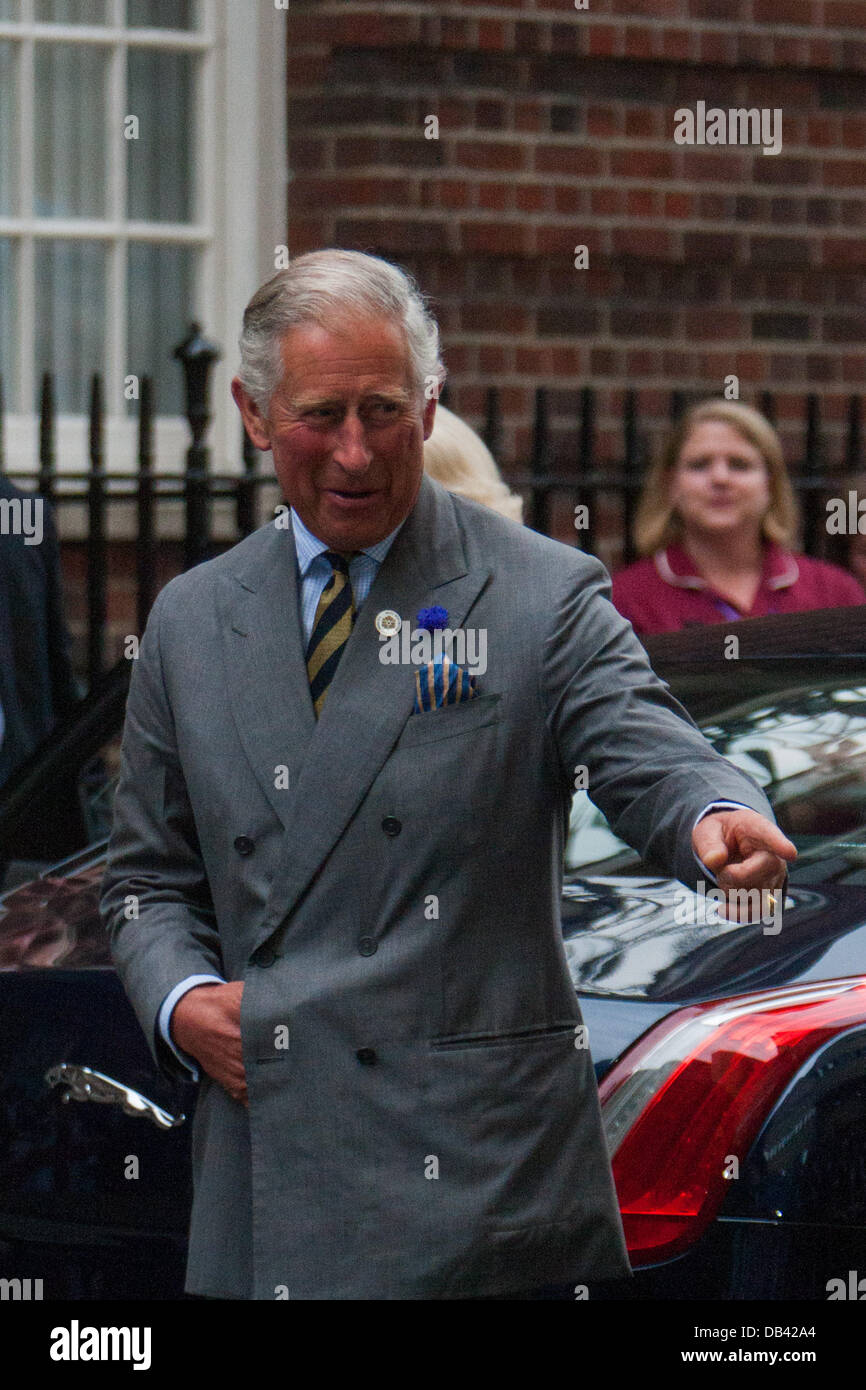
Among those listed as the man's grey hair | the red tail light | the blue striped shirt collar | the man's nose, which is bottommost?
the red tail light

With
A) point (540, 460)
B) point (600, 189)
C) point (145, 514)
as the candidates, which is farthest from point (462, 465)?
point (600, 189)

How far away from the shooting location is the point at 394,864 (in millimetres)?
2359

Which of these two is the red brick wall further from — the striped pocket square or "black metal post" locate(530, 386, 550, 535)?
the striped pocket square

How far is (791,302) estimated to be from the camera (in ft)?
27.3

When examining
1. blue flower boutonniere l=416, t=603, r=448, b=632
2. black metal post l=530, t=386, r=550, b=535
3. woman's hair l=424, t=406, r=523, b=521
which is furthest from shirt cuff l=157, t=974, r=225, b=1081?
black metal post l=530, t=386, r=550, b=535

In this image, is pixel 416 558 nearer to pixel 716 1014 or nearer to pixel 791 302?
pixel 716 1014

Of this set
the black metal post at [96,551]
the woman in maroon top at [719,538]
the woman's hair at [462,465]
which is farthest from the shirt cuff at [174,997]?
the black metal post at [96,551]

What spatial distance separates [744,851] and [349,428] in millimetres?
612

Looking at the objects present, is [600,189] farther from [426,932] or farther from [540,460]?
[426,932]

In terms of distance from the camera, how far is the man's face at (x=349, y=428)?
238cm

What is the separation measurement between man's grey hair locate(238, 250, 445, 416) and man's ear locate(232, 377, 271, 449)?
1.2 inches

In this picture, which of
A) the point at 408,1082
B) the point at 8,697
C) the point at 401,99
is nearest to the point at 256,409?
the point at 408,1082

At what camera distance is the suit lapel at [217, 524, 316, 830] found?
243 cm
